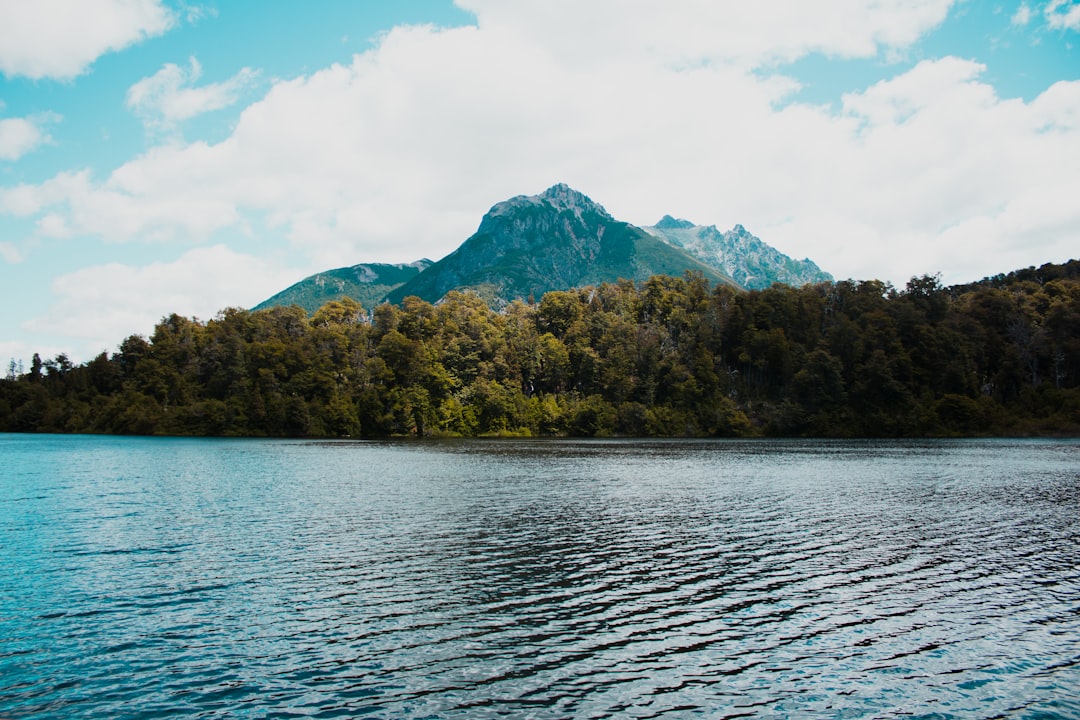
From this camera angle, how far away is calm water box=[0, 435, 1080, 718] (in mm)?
16922

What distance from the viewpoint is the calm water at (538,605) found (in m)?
16.9

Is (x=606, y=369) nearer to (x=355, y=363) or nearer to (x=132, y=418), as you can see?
(x=355, y=363)

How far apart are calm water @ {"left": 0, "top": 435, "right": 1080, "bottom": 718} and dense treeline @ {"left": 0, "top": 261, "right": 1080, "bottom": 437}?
12116 centimetres

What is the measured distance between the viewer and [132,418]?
178 m

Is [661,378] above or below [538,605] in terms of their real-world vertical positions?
above

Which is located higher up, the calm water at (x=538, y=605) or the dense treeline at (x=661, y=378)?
the dense treeline at (x=661, y=378)

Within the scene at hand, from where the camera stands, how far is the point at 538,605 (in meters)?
24.6

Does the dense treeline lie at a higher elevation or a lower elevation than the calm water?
higher

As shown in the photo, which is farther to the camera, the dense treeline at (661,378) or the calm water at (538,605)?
the dense treeline at (661,378)

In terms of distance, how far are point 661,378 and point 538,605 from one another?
164202mm

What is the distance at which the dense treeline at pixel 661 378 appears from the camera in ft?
544

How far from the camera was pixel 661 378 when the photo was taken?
184875 millimetres

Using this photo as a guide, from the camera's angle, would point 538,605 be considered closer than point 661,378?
Yes

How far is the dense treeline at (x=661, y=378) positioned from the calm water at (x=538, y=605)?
121163mm
